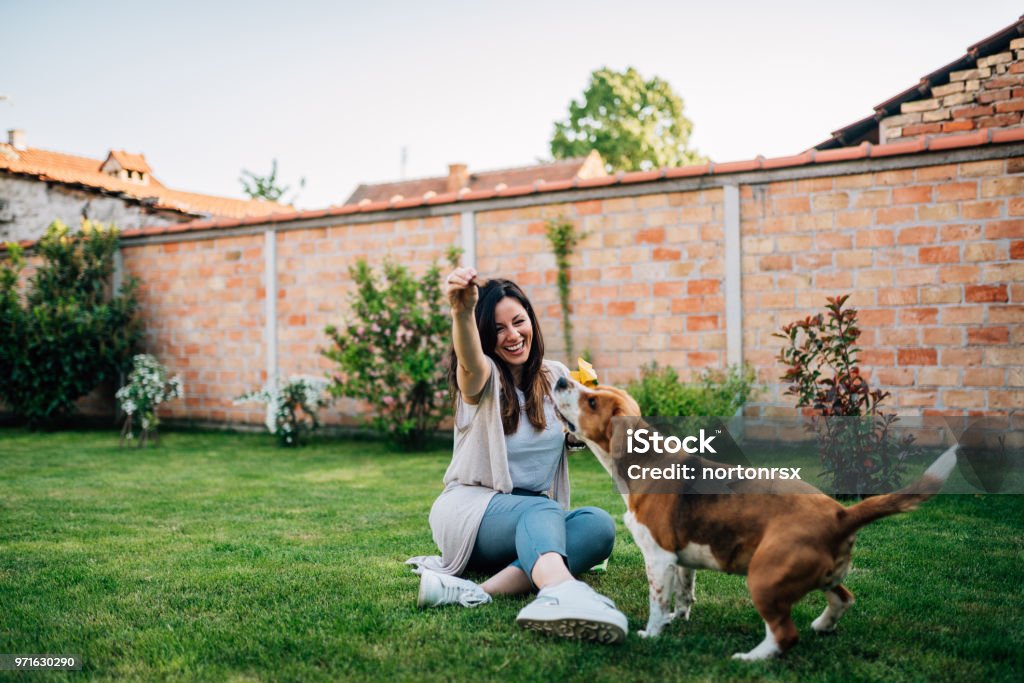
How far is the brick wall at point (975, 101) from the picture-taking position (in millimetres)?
8062

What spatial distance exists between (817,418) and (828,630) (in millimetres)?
2882

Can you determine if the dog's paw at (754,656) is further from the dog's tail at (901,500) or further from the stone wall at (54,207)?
the stone wall at (54,207)

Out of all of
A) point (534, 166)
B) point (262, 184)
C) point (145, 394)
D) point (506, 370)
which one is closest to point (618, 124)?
point (534, 166)

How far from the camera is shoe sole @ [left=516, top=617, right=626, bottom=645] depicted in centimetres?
246

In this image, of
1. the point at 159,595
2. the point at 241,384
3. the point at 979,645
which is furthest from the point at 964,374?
the point at 241,384

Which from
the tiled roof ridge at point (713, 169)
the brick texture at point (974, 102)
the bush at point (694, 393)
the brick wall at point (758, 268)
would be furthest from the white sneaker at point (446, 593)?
the brick texture at point (974, 102)

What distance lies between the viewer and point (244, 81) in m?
15.8

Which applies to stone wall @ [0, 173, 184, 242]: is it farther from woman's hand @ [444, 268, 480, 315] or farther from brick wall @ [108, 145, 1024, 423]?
woman's hand @ [444, 268, 480, 315]

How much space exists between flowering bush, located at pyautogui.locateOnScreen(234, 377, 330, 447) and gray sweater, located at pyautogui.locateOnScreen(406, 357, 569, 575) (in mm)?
5492

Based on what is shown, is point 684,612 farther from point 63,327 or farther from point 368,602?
point 63,327

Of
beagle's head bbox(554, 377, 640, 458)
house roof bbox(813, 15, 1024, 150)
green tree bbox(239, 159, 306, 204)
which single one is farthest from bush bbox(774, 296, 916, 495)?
green tree bbox(239, 159, 306, 204)

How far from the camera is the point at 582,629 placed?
2490mm

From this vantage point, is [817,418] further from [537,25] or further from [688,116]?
[688,116]

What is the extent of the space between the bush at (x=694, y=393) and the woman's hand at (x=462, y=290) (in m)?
3.59
